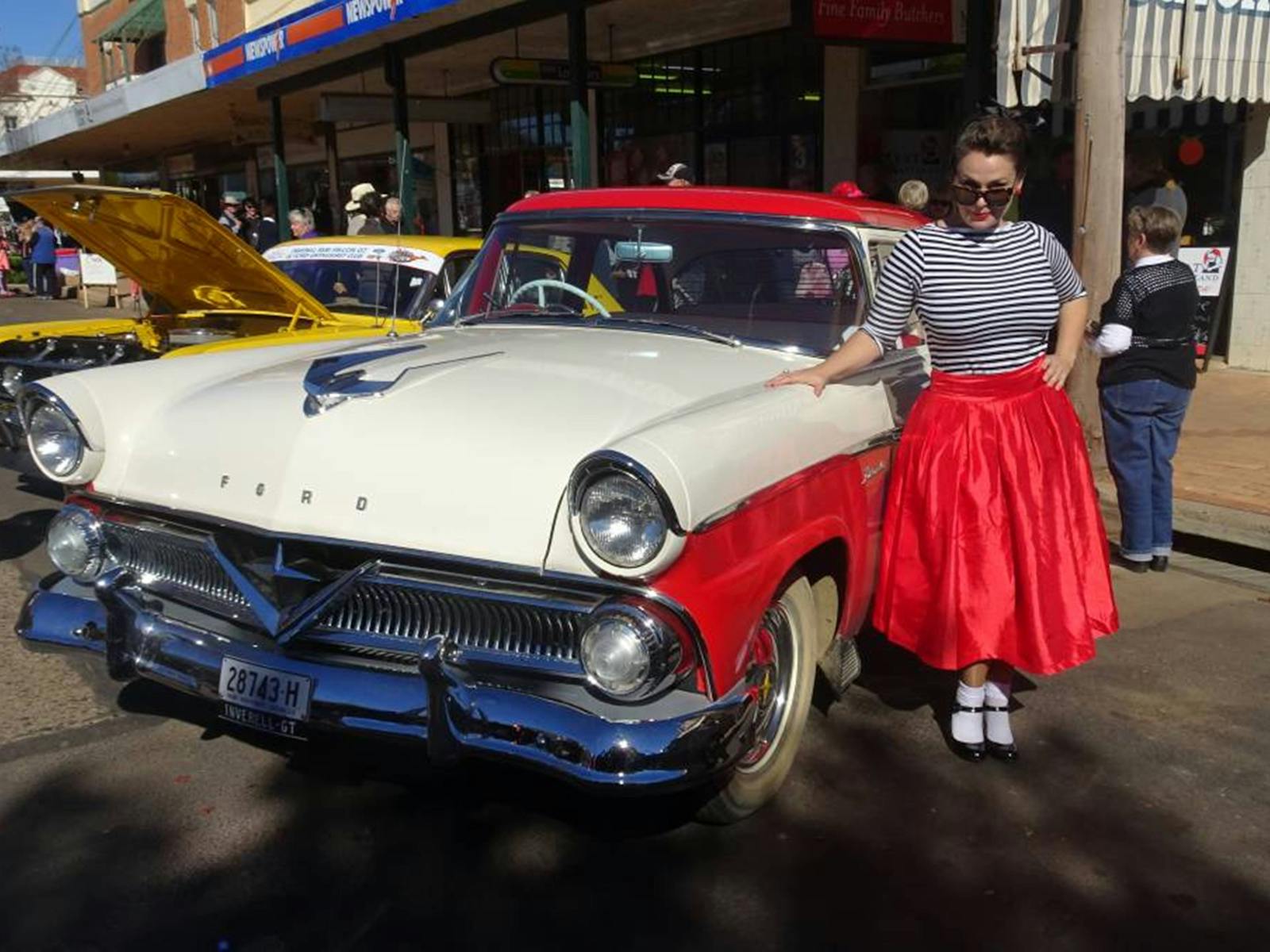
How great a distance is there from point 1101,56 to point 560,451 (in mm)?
4709

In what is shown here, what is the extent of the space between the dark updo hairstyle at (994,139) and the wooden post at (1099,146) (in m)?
3.37

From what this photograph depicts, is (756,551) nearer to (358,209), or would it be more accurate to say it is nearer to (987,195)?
(987,195)

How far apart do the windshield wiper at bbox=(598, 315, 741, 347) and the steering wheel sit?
8 centimetres

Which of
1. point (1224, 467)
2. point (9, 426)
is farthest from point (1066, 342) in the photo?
point (9, 426)

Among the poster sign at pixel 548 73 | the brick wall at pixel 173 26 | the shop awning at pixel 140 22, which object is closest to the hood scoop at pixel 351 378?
the poster sign at pixel 548 73

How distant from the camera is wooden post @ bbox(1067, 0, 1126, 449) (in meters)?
6.00

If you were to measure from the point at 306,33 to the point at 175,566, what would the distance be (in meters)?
11.4

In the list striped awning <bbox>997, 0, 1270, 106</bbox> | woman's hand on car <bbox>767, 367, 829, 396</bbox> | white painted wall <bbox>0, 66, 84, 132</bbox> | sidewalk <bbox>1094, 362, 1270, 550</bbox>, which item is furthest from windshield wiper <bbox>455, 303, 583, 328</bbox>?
white painted wall <bbox>0, 66, 84, 132</bbox>

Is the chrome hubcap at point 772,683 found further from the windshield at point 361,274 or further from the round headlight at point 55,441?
the windshield at point 361,274

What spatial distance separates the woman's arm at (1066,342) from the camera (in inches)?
130

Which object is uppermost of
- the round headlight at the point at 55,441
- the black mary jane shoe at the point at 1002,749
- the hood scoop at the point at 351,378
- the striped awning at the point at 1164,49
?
the striped awning at the point at 1164,49

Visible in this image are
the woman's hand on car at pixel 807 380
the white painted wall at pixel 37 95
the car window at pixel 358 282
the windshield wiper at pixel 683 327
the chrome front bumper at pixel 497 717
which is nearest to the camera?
the chrome front bumper at pixel 497 717

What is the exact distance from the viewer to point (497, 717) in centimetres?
256

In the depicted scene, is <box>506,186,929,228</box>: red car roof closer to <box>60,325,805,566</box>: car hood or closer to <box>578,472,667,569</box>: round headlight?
<box>60,325,805,566</box>: car hood
